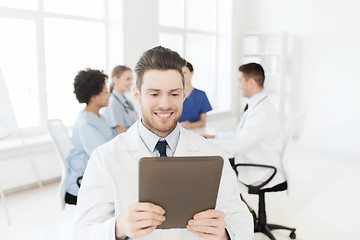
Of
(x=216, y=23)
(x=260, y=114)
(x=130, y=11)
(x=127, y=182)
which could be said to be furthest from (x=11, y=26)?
(x=216, y=23)

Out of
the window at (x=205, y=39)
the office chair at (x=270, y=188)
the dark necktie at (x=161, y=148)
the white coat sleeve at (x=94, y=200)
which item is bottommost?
the office chair at (x=270, y=188)

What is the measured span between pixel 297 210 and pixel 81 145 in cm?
222

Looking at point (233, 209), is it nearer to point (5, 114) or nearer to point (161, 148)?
point (161, 148)

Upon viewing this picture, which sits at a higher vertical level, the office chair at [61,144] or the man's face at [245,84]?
the man's face at [245,84]

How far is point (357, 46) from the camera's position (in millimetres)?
5652

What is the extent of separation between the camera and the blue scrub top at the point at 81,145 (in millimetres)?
2287

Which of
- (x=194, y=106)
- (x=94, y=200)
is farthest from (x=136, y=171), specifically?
(x=194, y=106)

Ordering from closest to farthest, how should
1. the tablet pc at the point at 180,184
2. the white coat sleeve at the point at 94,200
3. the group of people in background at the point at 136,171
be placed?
the tablet pc at the point at 180,184, the group of people in background at the point at 136,171, the white coat sleeve at the point at 94,200

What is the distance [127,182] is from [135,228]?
20cm

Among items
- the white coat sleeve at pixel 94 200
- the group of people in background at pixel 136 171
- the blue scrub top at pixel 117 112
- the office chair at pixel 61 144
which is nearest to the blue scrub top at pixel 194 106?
the blue scrub top at pixel 117 112

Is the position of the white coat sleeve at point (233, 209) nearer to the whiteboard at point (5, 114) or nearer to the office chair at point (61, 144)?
the office chair at point (61, 144)

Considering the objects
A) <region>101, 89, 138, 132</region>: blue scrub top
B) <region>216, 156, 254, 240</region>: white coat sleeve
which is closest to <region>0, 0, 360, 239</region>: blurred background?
<region>101, 89, 138, 132</region>: blue scrub top

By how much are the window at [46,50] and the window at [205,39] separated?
4.75 feet

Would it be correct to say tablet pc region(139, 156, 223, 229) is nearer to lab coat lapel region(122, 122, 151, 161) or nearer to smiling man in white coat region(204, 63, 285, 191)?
lab coat lapel region(122, 122, 151, 161)
